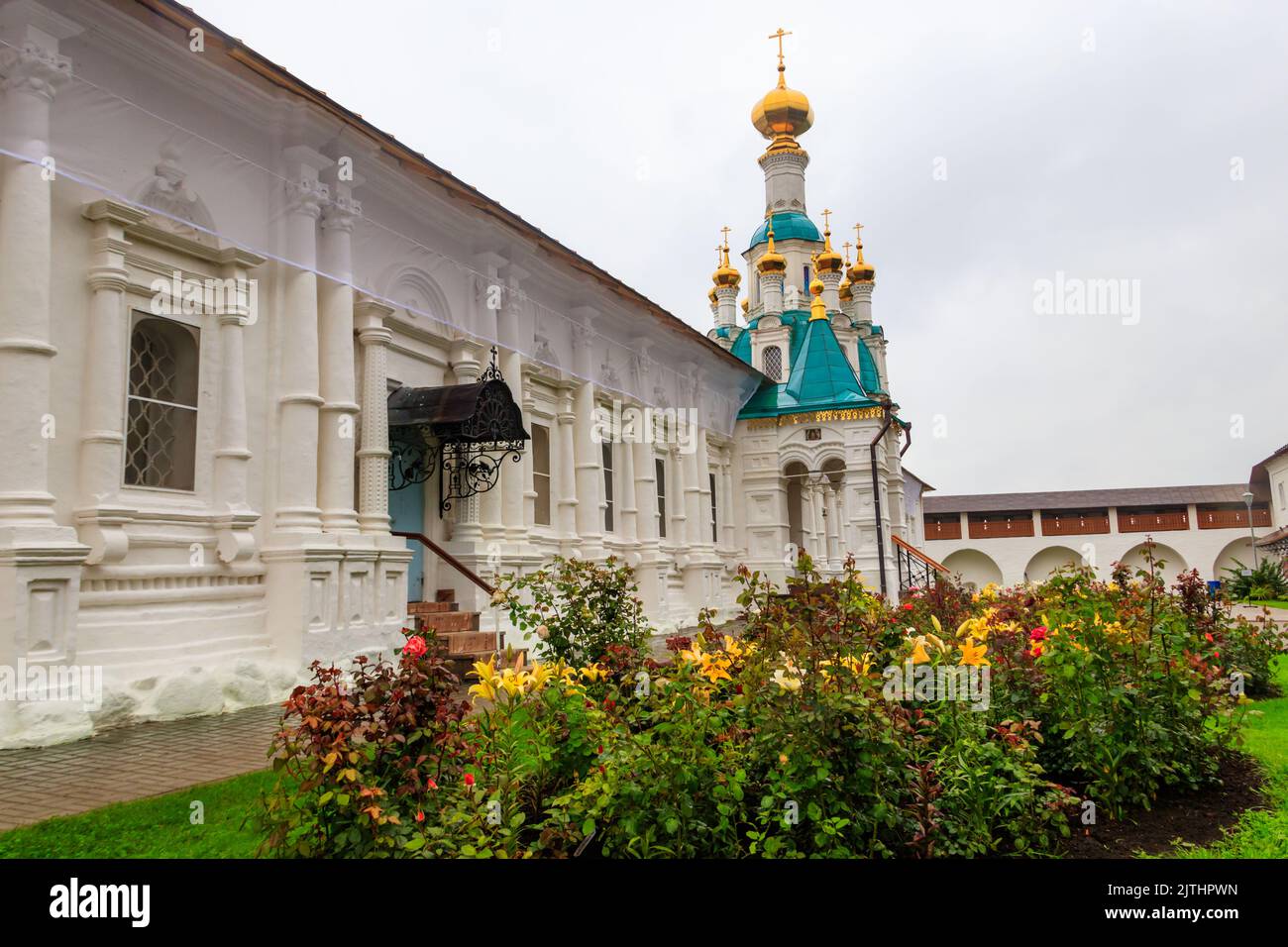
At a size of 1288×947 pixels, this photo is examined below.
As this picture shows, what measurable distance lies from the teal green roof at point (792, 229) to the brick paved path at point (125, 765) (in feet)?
76.9

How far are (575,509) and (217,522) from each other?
7.25m

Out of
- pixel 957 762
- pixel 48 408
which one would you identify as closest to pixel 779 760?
pixel 957 762

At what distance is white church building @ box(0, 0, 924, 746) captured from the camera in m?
7.06

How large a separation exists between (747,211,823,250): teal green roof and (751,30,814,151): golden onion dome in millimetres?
2041

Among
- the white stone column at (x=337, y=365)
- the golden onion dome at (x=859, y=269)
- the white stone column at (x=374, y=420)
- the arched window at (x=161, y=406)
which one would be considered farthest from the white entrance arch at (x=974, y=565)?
the arched window at (x=161, y=406)

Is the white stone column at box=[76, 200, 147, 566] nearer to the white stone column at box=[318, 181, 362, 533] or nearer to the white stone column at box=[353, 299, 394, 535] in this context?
the white stone column at box=[318, 181, 362, 533]

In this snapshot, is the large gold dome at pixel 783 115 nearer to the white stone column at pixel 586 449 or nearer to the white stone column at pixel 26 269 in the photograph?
the white stone column at pixel 586 449

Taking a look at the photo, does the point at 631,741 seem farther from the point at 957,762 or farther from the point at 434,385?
the point at 434,385

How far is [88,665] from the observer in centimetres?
719

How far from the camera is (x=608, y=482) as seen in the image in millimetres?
17531

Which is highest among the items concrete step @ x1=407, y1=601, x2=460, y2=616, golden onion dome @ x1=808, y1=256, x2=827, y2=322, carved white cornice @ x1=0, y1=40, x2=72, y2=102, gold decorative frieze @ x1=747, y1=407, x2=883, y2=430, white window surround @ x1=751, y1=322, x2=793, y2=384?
golden onion dome @ x1=808, y1=256, x2=827, y2=322

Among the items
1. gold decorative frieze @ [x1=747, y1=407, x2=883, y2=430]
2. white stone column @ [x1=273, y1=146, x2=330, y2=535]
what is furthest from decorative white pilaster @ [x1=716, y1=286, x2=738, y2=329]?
white stone column @ [x1=273, y1=146, x2=330, y2=535]

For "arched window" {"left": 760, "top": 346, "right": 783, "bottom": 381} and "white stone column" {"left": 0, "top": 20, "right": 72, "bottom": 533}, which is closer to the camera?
"white stone column" {"left": 0, "top": 20, "right": 72, "bottom": 533}
